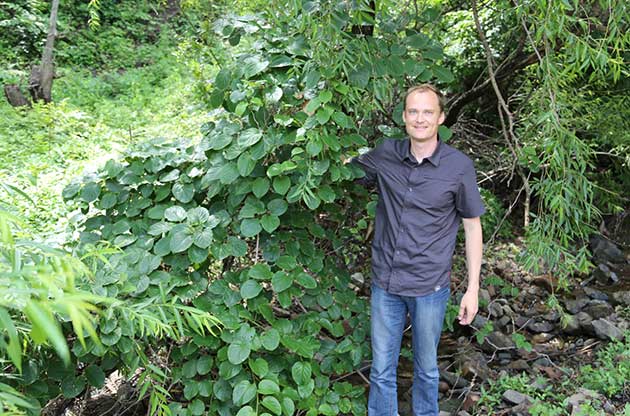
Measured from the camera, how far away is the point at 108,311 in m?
1.89

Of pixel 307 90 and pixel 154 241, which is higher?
pixel 307 90

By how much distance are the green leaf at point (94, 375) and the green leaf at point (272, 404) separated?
0.63 meters

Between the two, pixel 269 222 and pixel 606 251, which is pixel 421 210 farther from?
pixel 606 251

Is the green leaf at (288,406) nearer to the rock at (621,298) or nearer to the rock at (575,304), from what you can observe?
the rock at (575,304)

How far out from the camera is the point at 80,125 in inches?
246

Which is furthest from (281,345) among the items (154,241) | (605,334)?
(605,334)

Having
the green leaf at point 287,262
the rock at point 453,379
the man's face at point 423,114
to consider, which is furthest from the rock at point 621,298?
the green leaf at point 287,262

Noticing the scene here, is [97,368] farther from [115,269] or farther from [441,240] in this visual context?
[441,240]

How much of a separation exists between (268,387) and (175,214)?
79 centimetres

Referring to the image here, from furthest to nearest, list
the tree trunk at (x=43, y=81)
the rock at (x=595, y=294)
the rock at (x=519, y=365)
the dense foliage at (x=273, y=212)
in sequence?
the tree trunk at (x=43, y=81) → the rock at (x=595, y=294) → the rock at (x=519, y=365) → the dense foliage at (x=273, y=212)

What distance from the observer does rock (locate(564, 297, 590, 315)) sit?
13.6 feet

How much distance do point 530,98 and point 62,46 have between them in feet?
28.1

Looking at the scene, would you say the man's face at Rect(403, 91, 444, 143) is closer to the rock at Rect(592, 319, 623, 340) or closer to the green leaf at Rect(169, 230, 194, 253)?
the green leaf at Rect(169, 230, 194, 253)

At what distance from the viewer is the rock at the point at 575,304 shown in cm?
413
